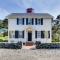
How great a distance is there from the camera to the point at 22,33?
3344cm

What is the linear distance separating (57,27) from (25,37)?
9807 mm

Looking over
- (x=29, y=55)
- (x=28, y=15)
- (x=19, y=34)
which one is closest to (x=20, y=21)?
(x=28, y=15)

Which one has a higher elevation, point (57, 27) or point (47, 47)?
point (57, 27)

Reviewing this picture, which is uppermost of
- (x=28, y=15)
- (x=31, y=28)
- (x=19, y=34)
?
(x=28, y=15)

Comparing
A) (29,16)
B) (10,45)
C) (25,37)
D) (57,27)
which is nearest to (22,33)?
(25,37)

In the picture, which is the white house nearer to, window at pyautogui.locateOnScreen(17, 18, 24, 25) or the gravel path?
window at pyautogui.locateOnScreen(17, 18, 24, 25)

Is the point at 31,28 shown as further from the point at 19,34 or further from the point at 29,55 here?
the point at 29,55

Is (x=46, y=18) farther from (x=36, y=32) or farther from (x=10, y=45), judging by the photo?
(x=10, y=45)

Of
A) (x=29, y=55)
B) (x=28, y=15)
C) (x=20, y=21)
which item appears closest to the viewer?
(x=29, y=55)

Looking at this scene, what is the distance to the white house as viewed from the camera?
3328 cm

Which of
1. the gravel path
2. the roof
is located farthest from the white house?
the gravel path

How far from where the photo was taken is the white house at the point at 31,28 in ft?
109

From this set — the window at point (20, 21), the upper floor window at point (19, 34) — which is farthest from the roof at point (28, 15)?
the upper floor window at point (19, 34)

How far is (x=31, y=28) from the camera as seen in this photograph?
109 feet
